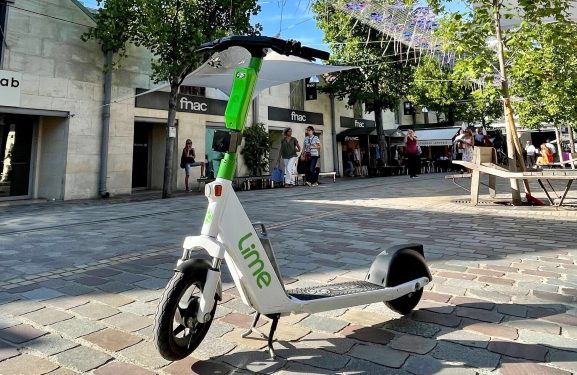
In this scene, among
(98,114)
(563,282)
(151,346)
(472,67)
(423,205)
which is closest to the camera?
(151,346)

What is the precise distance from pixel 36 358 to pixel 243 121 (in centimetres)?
154

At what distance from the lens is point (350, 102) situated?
22484 mm

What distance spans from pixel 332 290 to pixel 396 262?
48cm

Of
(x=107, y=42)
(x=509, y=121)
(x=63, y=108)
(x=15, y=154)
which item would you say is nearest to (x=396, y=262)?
(x=509, y=121)

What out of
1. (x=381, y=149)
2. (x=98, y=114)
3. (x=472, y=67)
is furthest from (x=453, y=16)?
(x=381, y=149)

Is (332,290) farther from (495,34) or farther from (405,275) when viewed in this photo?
(495,34)

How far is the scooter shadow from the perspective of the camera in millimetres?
1962

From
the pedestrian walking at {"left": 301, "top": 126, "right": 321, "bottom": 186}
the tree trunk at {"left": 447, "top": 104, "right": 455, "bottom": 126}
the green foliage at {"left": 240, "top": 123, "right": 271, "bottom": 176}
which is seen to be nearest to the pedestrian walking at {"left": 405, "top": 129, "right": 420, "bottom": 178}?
the pedestrian walking at {"left": 301, "top": 126, "right": 321, "bottom": 186}

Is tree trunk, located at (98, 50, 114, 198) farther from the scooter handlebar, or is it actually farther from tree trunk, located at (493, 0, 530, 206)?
the scooter handlebar

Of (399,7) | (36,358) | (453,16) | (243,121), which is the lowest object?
(36,358)

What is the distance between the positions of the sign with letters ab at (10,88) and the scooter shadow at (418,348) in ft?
35.5

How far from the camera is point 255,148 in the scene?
16875 millimetres

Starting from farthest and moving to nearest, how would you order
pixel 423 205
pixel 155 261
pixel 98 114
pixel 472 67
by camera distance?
1. pixel 98 114
2. pixel 423 205
3. pixel 472 67
4. pixel 155 261

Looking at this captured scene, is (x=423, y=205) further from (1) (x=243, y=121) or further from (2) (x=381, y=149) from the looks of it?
(2) (x=381, y=149)
